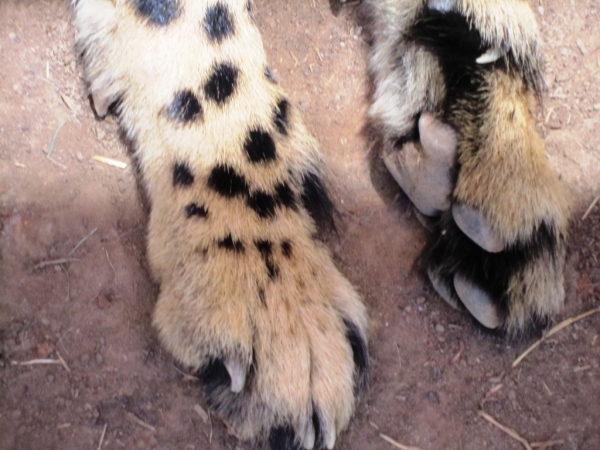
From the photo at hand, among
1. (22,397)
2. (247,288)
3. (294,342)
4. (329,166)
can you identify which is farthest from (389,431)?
(22,397)

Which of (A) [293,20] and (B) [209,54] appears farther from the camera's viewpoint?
(A) [293,20]

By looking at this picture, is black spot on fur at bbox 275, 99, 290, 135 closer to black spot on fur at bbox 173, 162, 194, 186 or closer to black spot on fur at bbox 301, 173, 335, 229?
black spot on fur at bbox 301, 173, 335, 229

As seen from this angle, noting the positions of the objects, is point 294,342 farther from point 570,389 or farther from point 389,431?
point 570,389

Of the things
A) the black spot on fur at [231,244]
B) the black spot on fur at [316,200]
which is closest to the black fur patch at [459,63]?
the black spot on fur at [316,200]

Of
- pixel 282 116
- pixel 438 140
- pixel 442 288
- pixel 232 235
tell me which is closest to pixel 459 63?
pixel 438 140

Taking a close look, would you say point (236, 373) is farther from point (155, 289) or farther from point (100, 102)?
point (100, 102)
